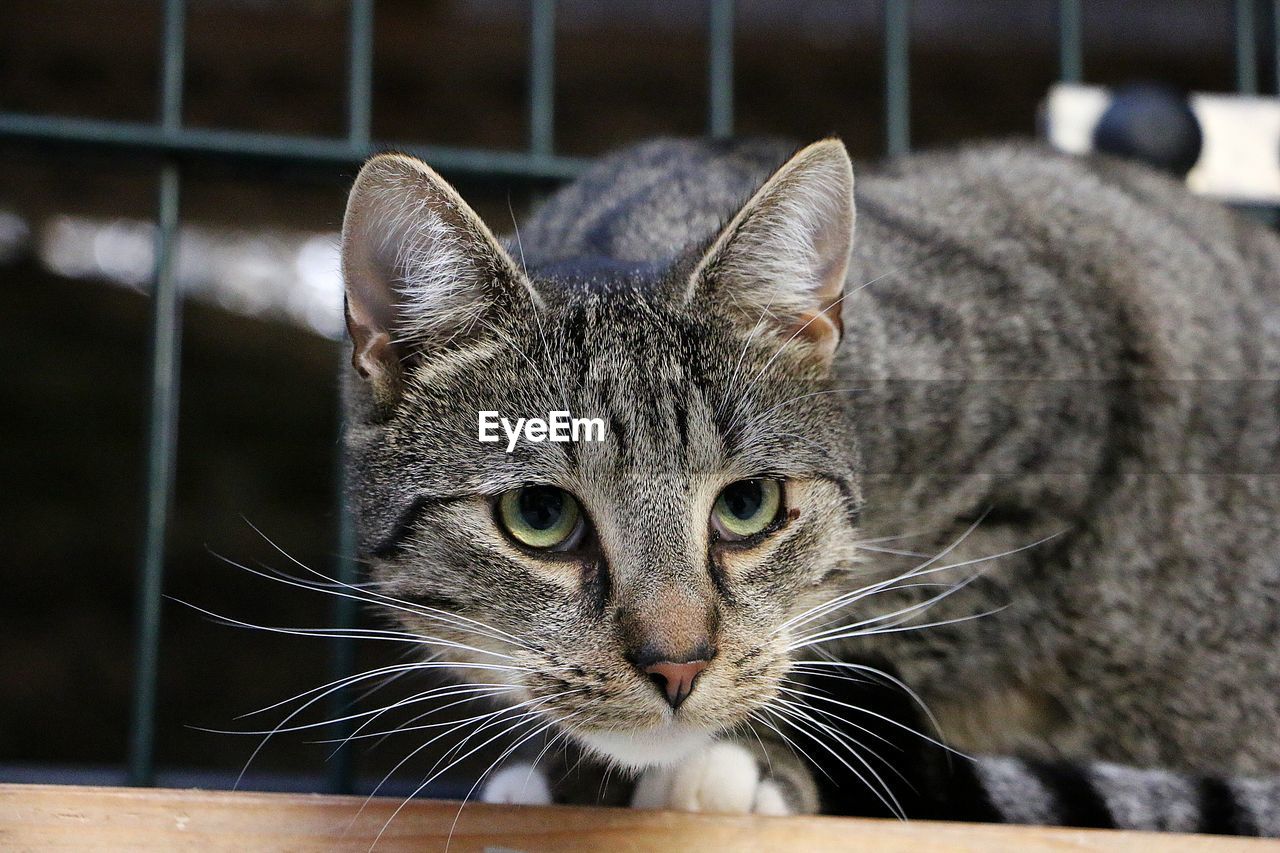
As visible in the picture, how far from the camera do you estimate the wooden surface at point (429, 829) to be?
1301 mm

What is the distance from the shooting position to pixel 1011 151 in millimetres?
2340

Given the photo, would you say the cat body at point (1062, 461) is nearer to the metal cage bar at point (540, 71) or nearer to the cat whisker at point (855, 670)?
the cat whisker at point (855, 670)

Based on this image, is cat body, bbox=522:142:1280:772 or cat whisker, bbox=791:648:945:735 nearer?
cat whisker, bbox=791:648:945:735

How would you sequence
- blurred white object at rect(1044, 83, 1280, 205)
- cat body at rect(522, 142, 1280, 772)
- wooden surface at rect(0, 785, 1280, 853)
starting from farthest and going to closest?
1. blurred white object at rect(1044, 83, 1280, 205)
2. cat body at rect(522, 142, 1280, 772)
3. wooden surface at rect(0, 785, 1280, 853)

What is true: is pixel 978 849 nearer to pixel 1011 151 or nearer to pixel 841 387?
pixel 841 387

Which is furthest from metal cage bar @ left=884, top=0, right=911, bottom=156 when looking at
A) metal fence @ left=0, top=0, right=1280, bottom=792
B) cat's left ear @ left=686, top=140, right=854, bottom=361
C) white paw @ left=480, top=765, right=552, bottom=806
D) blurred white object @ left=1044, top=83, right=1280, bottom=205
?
white paw @ left=480, top=765, right=552, bottom=806

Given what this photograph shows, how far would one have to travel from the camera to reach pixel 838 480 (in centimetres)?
159

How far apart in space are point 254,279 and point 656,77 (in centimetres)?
225

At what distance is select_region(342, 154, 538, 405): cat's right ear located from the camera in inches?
56.7

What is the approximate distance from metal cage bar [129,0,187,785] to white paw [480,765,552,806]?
0.68 meters

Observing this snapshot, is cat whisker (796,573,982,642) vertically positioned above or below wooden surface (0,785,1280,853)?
above

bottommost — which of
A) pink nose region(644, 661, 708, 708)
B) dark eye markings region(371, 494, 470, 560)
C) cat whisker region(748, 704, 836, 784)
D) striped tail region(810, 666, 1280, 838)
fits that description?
striped tail region(810, 666, 1280, 838)

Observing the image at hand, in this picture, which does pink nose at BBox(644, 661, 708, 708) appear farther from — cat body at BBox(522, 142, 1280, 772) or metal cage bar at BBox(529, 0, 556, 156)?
metal cage bar at BBox(529, 0, 556, 156)

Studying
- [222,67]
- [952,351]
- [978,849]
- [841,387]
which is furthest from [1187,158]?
[222,67]
